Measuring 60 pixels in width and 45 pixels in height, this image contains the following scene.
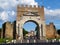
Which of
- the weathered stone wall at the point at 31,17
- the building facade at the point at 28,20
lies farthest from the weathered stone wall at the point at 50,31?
the weathered stone wall at the point at 31,17

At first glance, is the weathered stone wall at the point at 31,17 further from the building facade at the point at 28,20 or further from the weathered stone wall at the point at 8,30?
the weathered stone wall at the point at 8,30

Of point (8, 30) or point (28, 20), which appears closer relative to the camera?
point (28, 20)

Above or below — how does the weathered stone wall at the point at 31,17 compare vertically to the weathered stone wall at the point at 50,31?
above

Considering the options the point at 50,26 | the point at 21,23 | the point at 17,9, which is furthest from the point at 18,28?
the point at 50,26

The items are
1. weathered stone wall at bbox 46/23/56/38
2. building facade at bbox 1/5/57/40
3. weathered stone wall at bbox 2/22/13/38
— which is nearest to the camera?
building facade at bbox 1/5/57/40

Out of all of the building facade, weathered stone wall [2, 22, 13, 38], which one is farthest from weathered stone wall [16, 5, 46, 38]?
weathered stone wall [2, 22, 13, 38]

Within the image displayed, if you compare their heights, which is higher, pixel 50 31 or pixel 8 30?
pixel 8 30

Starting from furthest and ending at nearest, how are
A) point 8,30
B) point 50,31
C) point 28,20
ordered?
point 50,31, point 8,30, point 28,20

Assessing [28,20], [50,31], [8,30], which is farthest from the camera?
[50,31]

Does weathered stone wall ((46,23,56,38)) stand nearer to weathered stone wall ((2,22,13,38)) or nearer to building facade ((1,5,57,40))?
building facade ((1,5,57,40))

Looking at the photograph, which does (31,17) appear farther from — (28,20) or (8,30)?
(8,30)

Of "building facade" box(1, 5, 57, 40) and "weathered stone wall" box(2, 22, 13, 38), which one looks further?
"weathered stone wall" box(2, 22, 13, 38)

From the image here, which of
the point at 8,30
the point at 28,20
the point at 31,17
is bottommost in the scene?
the point at 8,30

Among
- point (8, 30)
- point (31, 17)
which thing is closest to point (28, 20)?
point (31, 17)
